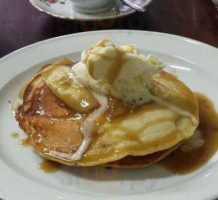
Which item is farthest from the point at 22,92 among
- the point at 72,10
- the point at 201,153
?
the point at 201,153

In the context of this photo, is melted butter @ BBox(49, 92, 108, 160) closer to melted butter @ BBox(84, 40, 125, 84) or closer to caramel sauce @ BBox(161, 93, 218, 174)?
melted butter @ BBox(84, 40, 125, 84)

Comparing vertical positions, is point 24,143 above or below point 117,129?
below

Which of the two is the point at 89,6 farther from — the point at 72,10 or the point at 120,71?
the point at 120,71

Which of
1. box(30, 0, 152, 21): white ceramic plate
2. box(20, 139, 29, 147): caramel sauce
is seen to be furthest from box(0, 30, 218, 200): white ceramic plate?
box(30, 0, 152, 21): white ceramic plate

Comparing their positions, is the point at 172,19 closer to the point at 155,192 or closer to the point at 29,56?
the point at 29,56

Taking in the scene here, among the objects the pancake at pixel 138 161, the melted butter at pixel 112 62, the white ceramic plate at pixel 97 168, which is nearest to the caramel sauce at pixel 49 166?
the white ceramic plate at pixel 97 168
